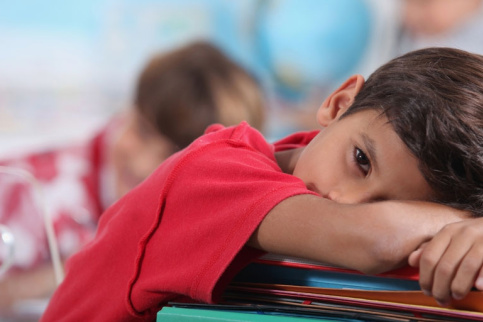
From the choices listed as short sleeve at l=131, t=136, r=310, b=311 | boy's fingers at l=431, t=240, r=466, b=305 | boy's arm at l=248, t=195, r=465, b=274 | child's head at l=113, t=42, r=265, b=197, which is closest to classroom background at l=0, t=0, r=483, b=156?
child's head at l=113, t=42, r=265, b=197

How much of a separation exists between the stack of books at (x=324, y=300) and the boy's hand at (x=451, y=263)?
0.02 meters

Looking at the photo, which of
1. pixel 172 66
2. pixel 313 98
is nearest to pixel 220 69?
pixel 172 66

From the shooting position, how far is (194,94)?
195 cm

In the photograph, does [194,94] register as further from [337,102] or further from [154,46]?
[154,46]

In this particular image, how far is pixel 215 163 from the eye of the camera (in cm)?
65

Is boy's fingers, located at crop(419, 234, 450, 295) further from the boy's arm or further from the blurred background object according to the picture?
the blurred background object

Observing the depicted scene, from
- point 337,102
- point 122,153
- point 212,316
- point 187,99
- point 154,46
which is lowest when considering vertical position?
point 122,153

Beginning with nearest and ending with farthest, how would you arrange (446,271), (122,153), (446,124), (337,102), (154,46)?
(446,271) < (446,124) < (337,102) < (122,153) < (154,46)

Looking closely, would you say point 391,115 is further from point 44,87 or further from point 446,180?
point 44,87

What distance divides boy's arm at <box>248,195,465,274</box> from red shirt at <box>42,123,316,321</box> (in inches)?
0.7

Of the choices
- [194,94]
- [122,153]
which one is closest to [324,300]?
[194,94]

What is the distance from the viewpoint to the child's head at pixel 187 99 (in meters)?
1.93

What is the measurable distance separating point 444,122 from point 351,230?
145 mm

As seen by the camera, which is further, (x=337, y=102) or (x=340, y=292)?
(x=337, y=102)
